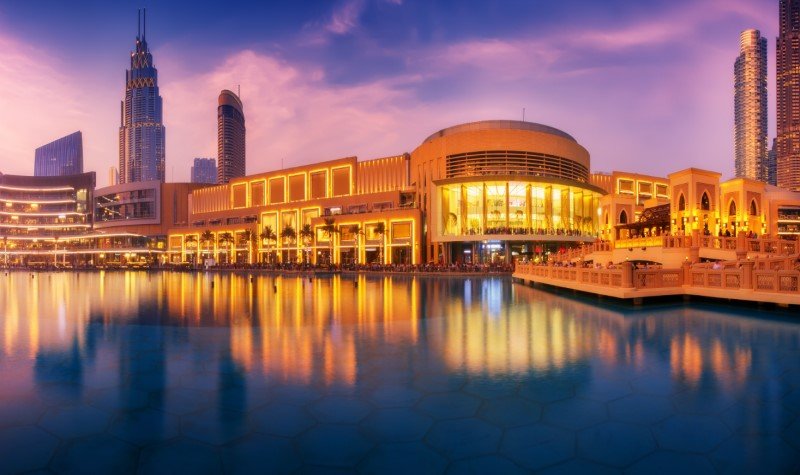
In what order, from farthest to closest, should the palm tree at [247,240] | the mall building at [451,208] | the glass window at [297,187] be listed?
the palm tree at [247,240]
the glass window at [297,187]
the mall building at [451,208]

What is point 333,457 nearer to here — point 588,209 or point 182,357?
point 182,357

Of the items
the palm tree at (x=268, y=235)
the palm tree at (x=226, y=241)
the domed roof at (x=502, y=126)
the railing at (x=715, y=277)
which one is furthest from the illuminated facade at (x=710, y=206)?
the palm tree at (x=226, y=241)

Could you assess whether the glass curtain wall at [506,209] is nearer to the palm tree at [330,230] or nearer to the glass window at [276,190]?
the palm tree at [330,230]

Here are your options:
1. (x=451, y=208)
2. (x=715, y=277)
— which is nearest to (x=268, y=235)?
(x=451, y=208)

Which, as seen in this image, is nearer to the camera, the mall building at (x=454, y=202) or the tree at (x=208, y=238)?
the mall building at (x=454, y=202)

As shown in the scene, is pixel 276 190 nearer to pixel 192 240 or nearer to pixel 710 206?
pixel 192 240

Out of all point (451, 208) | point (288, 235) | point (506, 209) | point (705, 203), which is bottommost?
point (288, 235)

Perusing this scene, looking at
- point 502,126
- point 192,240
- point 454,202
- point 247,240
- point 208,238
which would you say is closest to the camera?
point 454,202

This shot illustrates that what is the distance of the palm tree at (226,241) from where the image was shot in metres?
94.2

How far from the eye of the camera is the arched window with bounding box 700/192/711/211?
151ft

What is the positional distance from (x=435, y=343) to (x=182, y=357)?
5869mm

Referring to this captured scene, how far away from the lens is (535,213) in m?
66.0

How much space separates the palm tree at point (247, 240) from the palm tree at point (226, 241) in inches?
80.6

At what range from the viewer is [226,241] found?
9762cm
